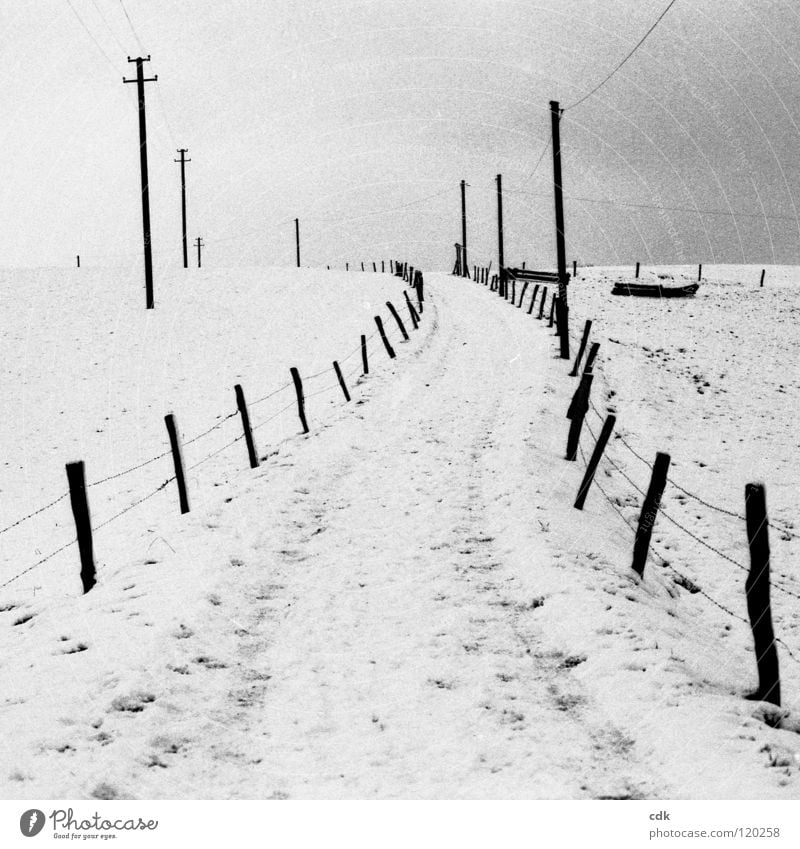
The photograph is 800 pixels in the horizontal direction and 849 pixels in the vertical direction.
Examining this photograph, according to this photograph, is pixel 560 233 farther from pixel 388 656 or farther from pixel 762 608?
pixel 388 656

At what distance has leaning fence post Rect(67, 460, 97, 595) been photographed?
304 inches

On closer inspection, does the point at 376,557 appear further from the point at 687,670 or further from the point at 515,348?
the point at 515,348

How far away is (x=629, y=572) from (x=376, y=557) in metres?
2.91

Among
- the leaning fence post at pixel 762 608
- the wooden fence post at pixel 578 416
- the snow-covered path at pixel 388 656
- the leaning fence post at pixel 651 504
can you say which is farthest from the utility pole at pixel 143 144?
the leaning fence post at pixel 762 608

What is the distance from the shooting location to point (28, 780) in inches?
168

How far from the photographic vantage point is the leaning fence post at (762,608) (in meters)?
5.75

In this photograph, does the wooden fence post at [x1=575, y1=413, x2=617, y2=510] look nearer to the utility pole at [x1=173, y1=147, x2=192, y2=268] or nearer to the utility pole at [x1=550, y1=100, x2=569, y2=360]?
the utility pole at [x1=550, y1=100, x2=569, y2=360]

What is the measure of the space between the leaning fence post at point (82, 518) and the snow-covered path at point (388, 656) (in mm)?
1623

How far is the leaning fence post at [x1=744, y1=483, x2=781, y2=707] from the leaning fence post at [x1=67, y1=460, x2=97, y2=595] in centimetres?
658

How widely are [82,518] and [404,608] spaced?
381 cm

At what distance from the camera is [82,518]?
781cm

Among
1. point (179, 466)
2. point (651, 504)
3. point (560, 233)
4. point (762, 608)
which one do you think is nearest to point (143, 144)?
point (560, 233)

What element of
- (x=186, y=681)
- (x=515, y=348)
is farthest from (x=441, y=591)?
(x=515, y=348)
